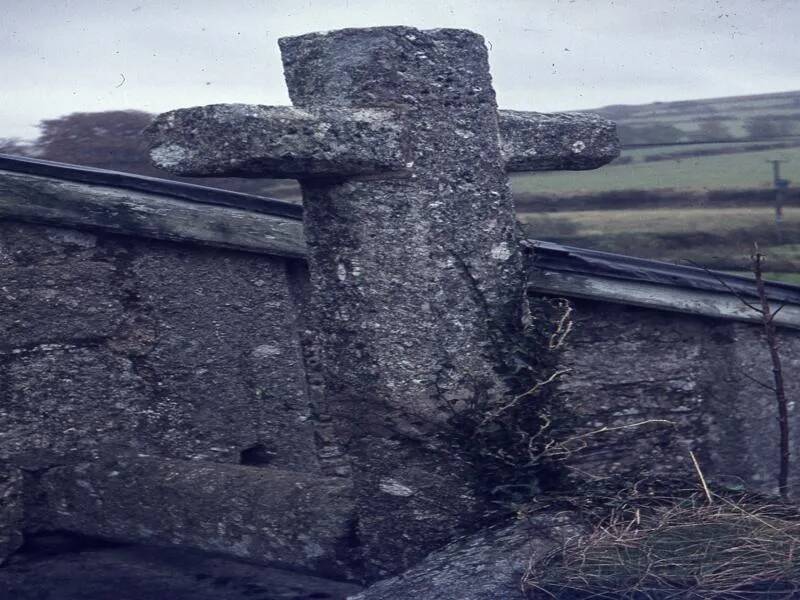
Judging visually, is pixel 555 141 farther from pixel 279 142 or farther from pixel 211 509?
pixel 211 509

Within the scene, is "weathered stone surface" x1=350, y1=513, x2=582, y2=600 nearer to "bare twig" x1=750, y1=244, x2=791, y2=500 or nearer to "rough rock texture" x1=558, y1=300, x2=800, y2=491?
"rough rock texture" x1=558, y1=300, x2=800, y2=491

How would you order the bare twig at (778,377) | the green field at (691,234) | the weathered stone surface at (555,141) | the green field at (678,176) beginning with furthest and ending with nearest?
1. the green field at (678,176)
2. the green field at (691,234)
3. the bare twig at (778,377)
4. the weathered stone surface at (555,141)

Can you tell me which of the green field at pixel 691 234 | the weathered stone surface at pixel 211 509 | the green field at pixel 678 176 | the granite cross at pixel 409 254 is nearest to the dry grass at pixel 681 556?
the granite cross at pixel 409 254

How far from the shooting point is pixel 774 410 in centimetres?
371

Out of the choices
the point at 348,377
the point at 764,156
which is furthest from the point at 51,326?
the point at 764,156

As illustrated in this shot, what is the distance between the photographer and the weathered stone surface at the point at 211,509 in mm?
3178

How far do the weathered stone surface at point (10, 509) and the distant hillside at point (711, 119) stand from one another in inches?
174

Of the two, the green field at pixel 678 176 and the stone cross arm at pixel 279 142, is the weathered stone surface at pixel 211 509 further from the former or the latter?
the green field at pixel 678 176

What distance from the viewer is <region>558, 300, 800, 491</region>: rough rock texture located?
3207 mm

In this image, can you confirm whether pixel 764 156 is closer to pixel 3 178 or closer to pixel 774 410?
pixel 774 410

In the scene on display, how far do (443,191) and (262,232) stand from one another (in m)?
1.20

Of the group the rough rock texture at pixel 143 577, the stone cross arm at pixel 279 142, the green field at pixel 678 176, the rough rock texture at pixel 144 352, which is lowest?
the rough rock texture at pixel 143 577

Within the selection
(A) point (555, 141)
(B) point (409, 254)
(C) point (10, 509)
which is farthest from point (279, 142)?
(C) point (10, 509)

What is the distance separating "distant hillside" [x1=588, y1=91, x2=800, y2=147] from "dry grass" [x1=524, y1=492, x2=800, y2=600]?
4.13 metres
